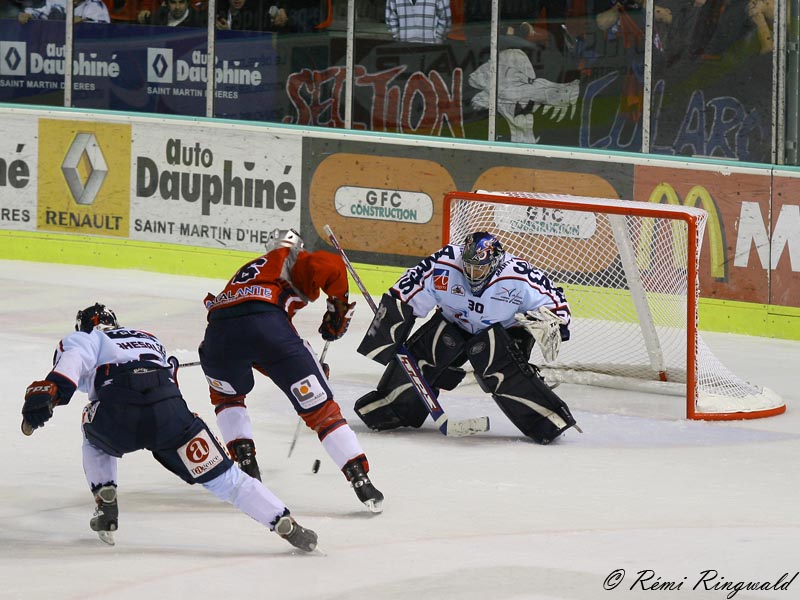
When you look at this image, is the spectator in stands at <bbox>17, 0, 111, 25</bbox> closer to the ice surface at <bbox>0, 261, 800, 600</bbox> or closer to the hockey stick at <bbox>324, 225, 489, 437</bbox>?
the ice surface at <bbox>0, 261, 800, 600</bbox>

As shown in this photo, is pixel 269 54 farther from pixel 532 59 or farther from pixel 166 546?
pixel 166 546

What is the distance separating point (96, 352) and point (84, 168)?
6912 mm

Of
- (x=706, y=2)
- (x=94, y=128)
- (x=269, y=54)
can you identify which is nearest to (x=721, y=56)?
(x=706, y=2)

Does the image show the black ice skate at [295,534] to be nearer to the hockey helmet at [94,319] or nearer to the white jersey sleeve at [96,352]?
the white jersey sleeve at [96,352]

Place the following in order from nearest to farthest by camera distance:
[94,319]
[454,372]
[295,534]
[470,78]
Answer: [295,534] → [94,319] → [454,372] → [470,78]

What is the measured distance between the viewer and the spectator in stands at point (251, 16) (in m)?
12.6

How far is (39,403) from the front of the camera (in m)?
4.91

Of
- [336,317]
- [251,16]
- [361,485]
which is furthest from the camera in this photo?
[251,16]

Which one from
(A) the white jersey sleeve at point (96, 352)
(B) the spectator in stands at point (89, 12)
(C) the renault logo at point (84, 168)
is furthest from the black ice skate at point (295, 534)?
(B) the spectator in stands at point (89, 12)

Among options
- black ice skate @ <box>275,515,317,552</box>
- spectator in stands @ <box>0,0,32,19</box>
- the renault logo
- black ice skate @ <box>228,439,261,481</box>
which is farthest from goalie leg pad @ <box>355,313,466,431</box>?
spectator in stands @ <box>0,0,32,19</box>

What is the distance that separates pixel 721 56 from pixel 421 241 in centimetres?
239

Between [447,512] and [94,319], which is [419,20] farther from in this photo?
[94,319]

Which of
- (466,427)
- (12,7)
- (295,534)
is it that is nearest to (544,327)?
(466,427)

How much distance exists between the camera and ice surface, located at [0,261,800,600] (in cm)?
497
